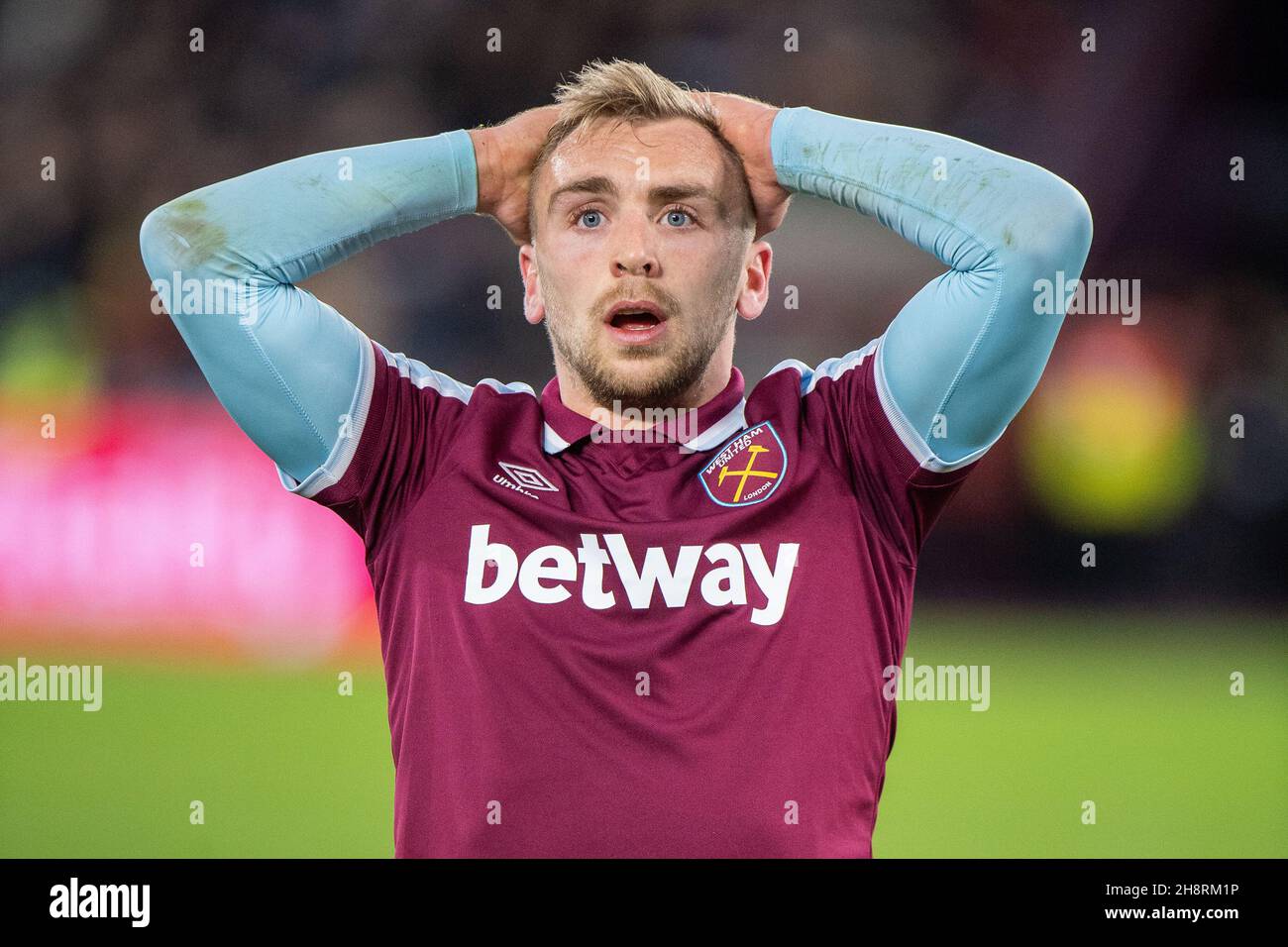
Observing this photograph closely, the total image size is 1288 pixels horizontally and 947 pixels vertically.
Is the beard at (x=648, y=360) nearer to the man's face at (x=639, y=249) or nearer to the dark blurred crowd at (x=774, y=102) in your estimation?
the man's face at (x=639, y=249)

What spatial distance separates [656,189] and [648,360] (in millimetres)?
300

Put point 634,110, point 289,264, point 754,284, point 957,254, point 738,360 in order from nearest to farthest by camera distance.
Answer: point 957,254 < point 289,264 < point 634,110 < point 754,284 < point 738,360

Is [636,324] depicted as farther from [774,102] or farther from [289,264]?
[774,102]

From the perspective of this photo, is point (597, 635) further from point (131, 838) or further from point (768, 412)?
point (131, 838)

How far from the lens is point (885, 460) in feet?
7.18

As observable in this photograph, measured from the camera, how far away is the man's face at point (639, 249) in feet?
7.32

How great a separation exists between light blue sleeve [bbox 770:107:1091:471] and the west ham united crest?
228mm

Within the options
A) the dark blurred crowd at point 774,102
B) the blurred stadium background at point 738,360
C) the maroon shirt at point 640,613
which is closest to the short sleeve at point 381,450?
the maroon shirt at point 640,613

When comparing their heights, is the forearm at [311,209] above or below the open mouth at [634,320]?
above

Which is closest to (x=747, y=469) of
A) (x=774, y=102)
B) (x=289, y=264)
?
(x=289, y=264)

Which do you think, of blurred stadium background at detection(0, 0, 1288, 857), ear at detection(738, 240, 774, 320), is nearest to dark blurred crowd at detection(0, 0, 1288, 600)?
blurred stadium background at detection(0, 0, 1288, 857)

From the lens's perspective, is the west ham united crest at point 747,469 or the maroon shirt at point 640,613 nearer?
the maroon shirt at point 640,613

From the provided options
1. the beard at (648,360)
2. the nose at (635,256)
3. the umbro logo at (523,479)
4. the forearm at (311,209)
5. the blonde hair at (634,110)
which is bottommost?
the umbro logo at (523,479)
